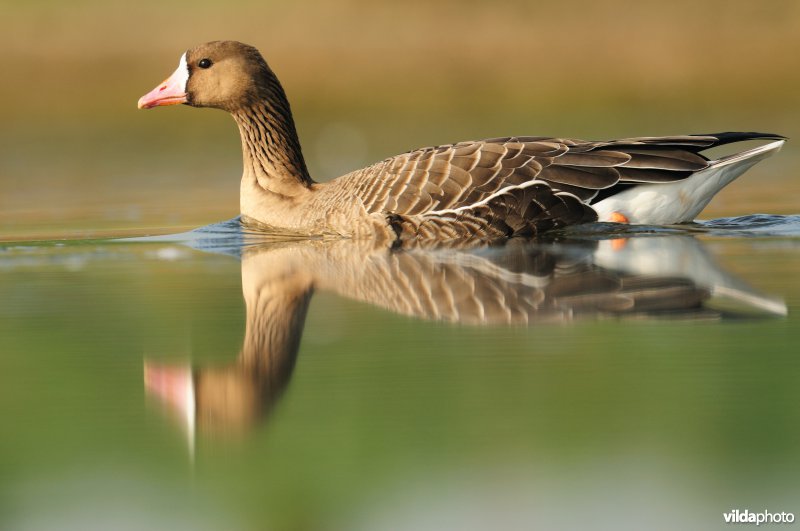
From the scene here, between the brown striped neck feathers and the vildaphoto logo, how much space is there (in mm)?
8365

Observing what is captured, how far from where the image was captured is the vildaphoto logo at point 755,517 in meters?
4.09

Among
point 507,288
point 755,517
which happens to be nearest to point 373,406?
point 755,517

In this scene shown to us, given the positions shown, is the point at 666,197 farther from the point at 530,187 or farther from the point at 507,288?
the point at 507,288

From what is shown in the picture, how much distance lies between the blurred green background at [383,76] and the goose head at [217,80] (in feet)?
16.9

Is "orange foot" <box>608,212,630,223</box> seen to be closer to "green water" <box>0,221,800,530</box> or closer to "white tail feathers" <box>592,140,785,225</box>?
"white tail feathers" <box>592,140,785,225</box>

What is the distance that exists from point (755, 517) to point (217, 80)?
9044 millimetres

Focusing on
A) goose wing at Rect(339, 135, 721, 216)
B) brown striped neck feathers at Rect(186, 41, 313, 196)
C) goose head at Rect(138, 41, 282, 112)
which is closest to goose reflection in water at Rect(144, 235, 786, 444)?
goose wing at Rect(339, 135, 721, 216)

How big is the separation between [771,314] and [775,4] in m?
20.4

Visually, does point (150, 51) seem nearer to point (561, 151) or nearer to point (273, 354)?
point (561, 151)

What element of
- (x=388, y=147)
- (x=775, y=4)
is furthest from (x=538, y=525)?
(x=775, y=4)

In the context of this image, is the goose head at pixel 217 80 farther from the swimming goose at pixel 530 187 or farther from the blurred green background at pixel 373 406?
the swimming goose at pixel 530 187

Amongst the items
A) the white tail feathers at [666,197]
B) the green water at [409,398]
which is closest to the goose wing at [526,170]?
the white tail feathers at [666,197]

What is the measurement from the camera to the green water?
435 centimetres

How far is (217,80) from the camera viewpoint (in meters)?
12.3
